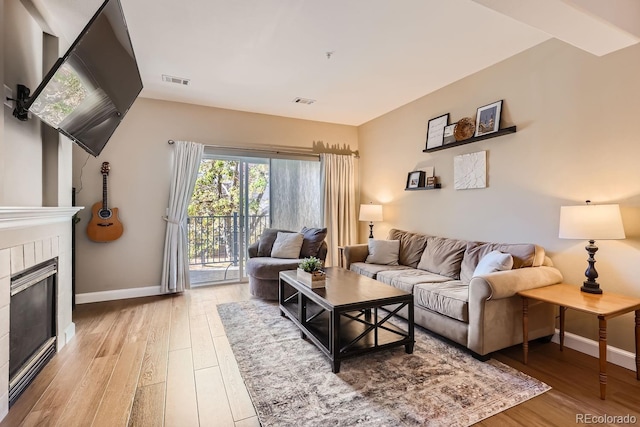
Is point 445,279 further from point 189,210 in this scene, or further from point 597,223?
point 189,210

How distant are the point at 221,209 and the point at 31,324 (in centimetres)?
268

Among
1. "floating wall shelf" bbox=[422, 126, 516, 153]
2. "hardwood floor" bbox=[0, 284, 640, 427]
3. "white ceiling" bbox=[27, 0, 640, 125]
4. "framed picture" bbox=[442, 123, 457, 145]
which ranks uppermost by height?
"white ceiling" bbox=[27, 0, 640, 125]

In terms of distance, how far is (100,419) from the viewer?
1.68 metres

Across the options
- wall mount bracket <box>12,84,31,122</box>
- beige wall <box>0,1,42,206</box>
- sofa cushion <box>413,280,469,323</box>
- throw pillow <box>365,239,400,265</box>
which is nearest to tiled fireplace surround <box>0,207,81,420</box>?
beige wall <box>0,1,42,206</box>

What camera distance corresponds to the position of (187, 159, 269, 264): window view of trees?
177 inches

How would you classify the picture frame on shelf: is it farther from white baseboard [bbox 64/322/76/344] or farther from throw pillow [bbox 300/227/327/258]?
white baseboard [bbox 64/322/76/344]

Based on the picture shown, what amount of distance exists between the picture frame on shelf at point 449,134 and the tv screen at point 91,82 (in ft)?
10.7

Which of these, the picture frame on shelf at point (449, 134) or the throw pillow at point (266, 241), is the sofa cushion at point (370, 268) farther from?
the picture frame on shelf at point (449, 134)

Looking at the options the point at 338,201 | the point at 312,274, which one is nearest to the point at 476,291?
the point at 312,274

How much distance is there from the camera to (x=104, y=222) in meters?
3.73

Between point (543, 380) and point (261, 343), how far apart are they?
2.10 m

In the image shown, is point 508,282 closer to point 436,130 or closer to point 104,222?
point 436,130

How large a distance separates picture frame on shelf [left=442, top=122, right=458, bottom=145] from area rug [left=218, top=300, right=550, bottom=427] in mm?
2285

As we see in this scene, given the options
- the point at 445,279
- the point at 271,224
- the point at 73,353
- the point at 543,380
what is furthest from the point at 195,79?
the point at 543,380
